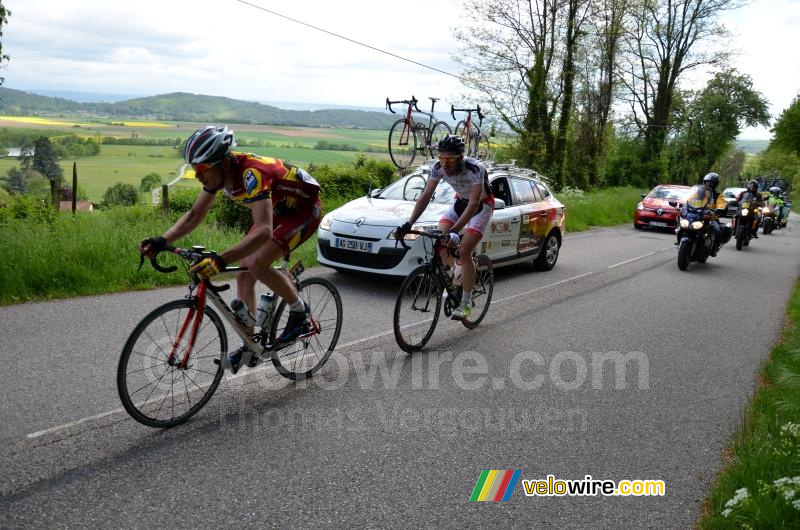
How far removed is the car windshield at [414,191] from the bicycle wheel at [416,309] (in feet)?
10.7

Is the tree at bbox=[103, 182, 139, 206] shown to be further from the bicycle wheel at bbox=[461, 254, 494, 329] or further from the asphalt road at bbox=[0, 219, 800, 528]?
the bicycle wheel at bbox=[461, 254, 494, 329]

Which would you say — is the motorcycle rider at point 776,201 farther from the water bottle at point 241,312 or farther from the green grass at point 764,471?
the water bottle at point 241,312

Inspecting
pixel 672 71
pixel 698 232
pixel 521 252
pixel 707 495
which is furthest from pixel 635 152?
pixel 707 495

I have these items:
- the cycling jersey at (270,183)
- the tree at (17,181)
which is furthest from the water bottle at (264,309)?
the tree at (17,181)

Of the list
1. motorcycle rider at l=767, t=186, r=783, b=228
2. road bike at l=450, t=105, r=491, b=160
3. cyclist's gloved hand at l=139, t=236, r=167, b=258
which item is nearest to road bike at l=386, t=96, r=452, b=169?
road bike at l=450, t=105, r=491, b=160

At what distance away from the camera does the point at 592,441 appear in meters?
4.28

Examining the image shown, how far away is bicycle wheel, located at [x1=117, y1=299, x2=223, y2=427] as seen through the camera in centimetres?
381

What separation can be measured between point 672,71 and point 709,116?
10666 mm

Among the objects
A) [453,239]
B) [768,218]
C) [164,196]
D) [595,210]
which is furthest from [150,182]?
[768,218]

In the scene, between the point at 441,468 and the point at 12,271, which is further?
the point at 12,271

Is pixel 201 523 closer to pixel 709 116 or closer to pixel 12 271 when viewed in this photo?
pixel 12 271

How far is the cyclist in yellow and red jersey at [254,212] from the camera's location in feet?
12.7

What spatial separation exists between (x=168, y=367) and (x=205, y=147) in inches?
57.1

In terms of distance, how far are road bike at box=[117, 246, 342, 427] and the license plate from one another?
3.51m
